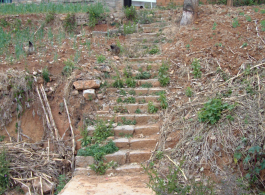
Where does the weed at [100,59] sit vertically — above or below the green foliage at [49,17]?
below

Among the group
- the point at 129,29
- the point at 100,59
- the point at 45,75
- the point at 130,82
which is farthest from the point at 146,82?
the point at 129,29

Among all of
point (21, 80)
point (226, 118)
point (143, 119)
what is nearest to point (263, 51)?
point (226, 118)

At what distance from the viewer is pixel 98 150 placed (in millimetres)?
4297

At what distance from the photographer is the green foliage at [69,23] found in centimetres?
805

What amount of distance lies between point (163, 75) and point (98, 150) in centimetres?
217

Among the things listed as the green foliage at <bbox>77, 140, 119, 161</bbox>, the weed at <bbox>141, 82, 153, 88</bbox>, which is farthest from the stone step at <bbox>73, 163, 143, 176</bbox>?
the weed at <bbox>141, 82, 153, 88</bbox>

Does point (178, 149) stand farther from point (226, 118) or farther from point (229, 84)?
point (229, 84)

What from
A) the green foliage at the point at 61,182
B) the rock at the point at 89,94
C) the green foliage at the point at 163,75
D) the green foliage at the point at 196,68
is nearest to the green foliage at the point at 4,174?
the green foliage at the point at 61,182

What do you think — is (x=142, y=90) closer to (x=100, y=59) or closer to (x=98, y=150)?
(x=100, y=59)

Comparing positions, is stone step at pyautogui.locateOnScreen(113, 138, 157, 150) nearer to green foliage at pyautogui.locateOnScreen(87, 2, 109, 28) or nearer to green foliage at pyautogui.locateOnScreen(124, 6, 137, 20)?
green foliage at pyautogui.locateOnScreen(87, 2, 109, 28)

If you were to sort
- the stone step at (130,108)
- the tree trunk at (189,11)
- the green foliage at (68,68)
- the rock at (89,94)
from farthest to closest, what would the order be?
the tree trunk at (189,11), the green foliage at (68,68), the rock at (89,94), the stone step at (130,108)

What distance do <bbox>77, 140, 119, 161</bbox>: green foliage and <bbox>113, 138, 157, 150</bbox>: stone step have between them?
107 millimetres

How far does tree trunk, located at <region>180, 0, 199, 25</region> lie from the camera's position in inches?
283

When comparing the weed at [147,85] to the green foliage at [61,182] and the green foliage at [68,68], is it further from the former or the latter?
the green foliage at [61,182]
